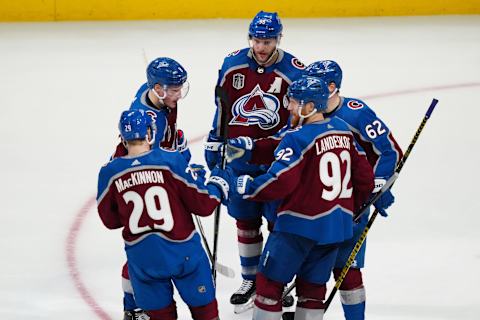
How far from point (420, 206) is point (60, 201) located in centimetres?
212

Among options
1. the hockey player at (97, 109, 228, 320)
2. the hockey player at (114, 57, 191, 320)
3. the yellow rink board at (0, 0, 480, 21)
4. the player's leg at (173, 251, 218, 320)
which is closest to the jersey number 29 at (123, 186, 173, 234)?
the hockey player at (97, 109, 228, 320)

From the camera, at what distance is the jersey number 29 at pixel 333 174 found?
3.66 meters

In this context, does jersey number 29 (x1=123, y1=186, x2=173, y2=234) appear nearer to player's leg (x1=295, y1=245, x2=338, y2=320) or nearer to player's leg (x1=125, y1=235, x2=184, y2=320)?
player's leg (x1=125, y1=235, x2=184, y2=320)

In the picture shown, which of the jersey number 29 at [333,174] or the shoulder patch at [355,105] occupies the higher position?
the shoulder patch at [355,105]

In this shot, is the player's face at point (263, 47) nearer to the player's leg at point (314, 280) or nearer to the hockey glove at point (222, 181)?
the hockey glove at point (222, 181)

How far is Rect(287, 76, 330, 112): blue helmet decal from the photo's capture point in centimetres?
368

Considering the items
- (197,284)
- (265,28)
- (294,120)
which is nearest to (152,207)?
(197,284)

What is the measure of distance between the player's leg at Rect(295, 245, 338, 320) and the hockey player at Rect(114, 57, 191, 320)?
2.40 feet

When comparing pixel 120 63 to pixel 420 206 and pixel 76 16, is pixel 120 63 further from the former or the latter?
pixel 420 206

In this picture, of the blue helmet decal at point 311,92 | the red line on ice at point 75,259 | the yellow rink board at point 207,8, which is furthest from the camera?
the yellow rink board at point 207,8

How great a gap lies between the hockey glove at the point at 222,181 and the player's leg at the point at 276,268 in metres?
0.26

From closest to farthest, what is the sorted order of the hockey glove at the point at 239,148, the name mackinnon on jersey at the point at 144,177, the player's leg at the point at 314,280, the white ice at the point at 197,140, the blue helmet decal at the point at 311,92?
the name mackinnon on jersey at the point at 144,177, the blue helmet decal at the point at 311,92, the player's leg at the point at 314,280, the hockey glove at the point at 239,148, the white ice at the point at 197,140

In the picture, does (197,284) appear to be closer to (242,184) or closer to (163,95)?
(242,184)

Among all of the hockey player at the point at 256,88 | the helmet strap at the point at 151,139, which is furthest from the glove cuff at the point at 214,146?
the helmet strap at the point at 151,139
